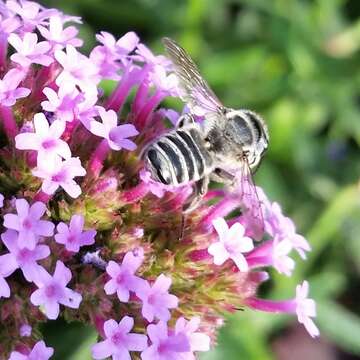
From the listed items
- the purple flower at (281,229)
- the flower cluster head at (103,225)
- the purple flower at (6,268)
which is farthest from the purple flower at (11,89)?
the purple flower at (281,229)

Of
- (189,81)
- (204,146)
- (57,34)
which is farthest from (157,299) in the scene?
(57,34)

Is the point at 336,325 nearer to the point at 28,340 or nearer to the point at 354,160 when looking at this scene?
the point at 354,160

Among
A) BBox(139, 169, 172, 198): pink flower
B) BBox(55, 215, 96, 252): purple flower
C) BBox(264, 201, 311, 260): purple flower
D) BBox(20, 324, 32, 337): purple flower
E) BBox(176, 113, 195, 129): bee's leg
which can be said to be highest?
BBox(176, 113, 195, 129): bee's leg

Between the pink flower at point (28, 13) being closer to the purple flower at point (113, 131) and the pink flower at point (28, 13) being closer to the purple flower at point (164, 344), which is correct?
the purple flower at point (113, 131)

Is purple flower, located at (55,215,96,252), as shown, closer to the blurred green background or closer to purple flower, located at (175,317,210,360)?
purple flower, located at (175,317,210,360)

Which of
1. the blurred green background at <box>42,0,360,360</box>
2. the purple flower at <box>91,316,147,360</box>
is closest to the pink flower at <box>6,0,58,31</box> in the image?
the purple flower at <box>91,316,147,360</box>

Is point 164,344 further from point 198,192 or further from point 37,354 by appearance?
point 198,192
